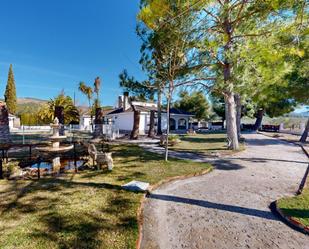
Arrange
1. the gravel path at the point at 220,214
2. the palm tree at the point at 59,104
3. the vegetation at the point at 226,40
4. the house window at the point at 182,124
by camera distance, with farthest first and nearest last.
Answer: the house window at the point at 182,124, the palm tree at the point at 59,104, the vegetation at the point at 226,40, the gravel path at the point at 220,214

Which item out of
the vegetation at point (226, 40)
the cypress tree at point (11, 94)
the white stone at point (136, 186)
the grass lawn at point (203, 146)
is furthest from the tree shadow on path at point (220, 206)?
the cypress tree at point (11, 94)

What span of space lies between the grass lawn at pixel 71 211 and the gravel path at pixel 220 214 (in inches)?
19.3

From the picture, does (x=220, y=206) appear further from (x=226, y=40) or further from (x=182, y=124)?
(x=182, y=124)

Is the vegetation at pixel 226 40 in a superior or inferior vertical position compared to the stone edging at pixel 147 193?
superior

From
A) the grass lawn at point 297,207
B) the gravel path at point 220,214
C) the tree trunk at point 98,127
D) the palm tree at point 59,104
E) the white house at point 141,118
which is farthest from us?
the palm tree at point 59,104

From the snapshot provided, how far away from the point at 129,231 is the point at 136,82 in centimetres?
1242

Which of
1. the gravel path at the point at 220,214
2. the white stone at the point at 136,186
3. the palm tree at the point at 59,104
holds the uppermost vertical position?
the palm tree at the point at 59,104

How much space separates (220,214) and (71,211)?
127 inches

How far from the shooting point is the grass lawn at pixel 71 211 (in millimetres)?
3193

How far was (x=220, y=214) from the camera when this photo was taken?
14.1 ft

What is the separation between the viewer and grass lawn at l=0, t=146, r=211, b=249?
319 centimetres

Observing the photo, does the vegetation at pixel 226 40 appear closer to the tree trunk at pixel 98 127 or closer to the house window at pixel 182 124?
the tree trunk at pixel 98 127

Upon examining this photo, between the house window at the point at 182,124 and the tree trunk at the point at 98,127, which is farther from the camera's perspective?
the house window at the point at 182,124

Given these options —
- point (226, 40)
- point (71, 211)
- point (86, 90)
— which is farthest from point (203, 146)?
point (86, 90)
